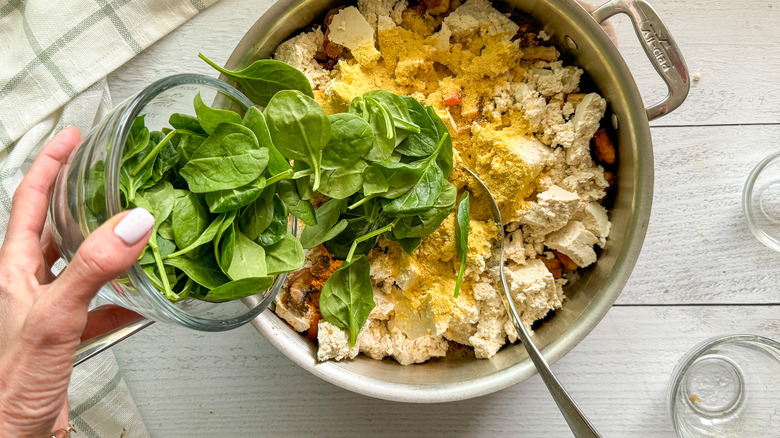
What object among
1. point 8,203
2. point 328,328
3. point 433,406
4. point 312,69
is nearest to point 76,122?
point 8,203

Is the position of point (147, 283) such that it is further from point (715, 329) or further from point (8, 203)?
point (715, 329)

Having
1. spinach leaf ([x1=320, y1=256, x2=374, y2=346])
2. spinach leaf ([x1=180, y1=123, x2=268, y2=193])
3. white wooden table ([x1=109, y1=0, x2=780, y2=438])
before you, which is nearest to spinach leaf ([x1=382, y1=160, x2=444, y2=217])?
spinach leaf ([x1=320, y1=256, x2=374, y2=346])

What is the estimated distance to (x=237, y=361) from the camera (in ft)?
3.60

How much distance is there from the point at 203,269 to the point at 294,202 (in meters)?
0.16

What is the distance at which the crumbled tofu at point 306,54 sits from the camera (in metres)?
0.92

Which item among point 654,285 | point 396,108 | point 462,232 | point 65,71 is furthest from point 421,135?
point 65,71

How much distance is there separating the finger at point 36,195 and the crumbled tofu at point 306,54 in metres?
0.38

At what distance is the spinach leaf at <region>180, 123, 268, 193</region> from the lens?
0.71 meters

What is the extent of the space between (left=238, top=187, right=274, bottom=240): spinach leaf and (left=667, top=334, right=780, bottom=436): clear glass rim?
2.77 feet

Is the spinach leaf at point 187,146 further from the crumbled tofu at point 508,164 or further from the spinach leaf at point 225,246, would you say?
the crumbled tofu at point 508,164

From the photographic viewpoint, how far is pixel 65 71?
40.9 inches

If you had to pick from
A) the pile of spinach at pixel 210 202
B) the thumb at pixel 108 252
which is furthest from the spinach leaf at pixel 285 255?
the thumb at pixel 108 252

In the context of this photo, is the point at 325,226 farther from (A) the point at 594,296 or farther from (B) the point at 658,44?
(B) the point at 658,44

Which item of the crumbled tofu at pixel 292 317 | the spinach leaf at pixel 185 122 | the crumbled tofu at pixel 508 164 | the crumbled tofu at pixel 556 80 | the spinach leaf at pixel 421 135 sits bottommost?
the crumbled tofu at pixel 292 317
